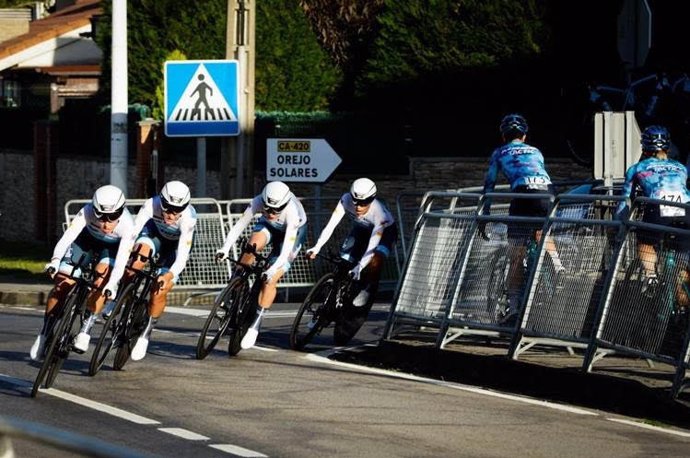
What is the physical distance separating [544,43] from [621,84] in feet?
5.57

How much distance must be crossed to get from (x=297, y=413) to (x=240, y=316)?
3317 millimetres

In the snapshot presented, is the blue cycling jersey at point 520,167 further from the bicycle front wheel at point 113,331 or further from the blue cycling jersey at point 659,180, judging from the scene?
the bicycle front wheel at point 113,331

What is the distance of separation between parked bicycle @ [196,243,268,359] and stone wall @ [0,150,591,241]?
370 centimetres

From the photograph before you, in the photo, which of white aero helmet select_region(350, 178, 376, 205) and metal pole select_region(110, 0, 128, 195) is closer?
white aero helmet select_region(350, 178, 376, 205)

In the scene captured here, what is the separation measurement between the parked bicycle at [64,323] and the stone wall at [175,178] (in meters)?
5.80

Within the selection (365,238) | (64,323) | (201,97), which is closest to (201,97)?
(201,97)

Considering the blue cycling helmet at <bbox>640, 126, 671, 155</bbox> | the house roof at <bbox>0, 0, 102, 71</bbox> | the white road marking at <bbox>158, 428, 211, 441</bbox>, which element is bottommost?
the white road marking at <bbox>158, 428, 211, 441</bbox>

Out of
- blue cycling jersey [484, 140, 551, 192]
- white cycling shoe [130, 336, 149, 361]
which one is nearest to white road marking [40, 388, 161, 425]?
white cycling shoe [130, 336, 149, 361]

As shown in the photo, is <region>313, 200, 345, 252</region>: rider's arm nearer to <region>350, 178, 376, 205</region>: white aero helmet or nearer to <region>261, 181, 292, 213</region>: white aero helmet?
<region>350, 178, 376, 205</region>: white aero helmet

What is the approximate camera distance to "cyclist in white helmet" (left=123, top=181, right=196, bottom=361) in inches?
547

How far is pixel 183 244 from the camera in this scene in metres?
14.0

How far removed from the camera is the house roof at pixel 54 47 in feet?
177

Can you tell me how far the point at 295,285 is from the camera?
868 inches

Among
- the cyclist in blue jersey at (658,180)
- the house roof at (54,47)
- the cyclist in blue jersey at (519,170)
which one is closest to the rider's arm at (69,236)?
the cyclist in blue jersey at (519,170)
